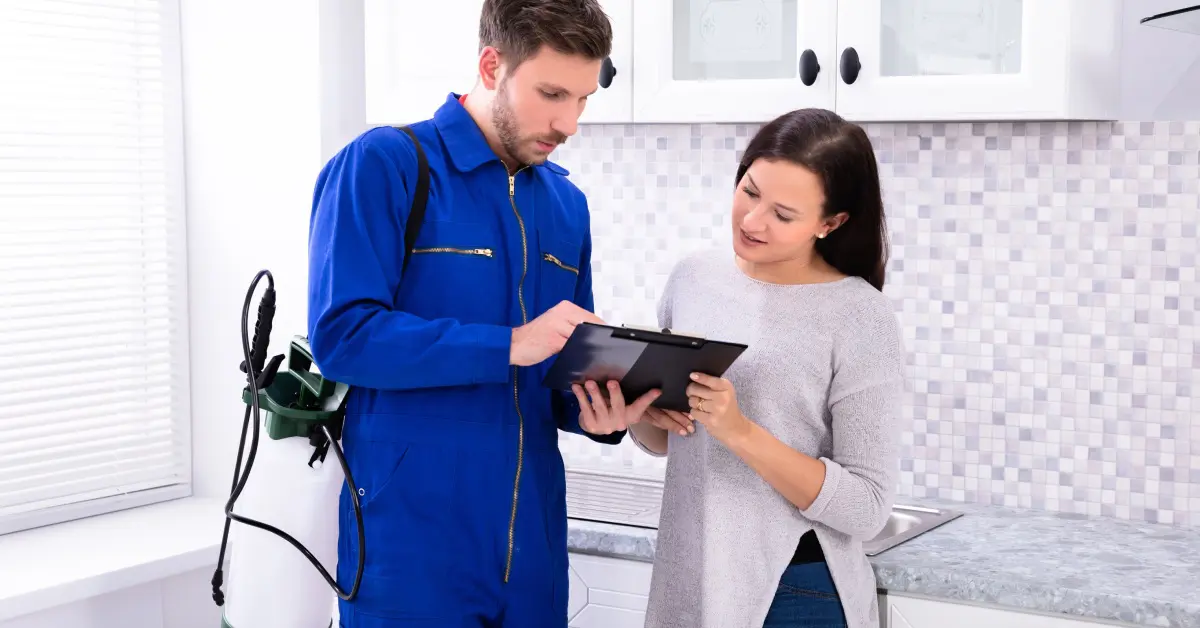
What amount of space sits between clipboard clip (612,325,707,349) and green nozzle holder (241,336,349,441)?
1.47 ft

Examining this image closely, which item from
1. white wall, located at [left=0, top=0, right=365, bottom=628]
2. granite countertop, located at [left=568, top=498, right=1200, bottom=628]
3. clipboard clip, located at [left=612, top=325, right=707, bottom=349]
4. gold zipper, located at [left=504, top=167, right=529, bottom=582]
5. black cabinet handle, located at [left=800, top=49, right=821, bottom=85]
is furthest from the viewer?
white wall, located at [left=0, top=0, right=365, bottom=628]

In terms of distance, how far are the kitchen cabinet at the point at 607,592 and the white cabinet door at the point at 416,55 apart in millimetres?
985

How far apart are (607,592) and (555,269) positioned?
668 millimetres

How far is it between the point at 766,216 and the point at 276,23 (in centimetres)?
148

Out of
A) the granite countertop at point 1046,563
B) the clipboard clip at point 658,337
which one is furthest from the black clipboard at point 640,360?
the granite countertop at point 1046,563

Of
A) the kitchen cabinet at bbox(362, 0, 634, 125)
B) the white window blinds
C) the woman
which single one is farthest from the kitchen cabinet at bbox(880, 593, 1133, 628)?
the white window blinds

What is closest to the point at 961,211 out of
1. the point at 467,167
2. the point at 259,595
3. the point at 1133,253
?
the point at 1133,253

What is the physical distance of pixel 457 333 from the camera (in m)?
1.42

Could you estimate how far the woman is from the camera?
147 cm

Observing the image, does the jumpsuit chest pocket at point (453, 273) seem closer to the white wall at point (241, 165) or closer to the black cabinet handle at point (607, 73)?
the black cabinet handle at point (607, 73)

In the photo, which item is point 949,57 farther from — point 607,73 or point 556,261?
point 556,261

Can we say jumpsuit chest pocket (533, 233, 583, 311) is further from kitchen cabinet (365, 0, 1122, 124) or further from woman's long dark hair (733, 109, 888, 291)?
kitchen cabinet (365, 0, 1122, 124)

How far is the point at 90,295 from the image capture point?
99.6 inches

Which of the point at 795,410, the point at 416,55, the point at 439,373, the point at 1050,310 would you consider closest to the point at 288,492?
the point at 439,373
